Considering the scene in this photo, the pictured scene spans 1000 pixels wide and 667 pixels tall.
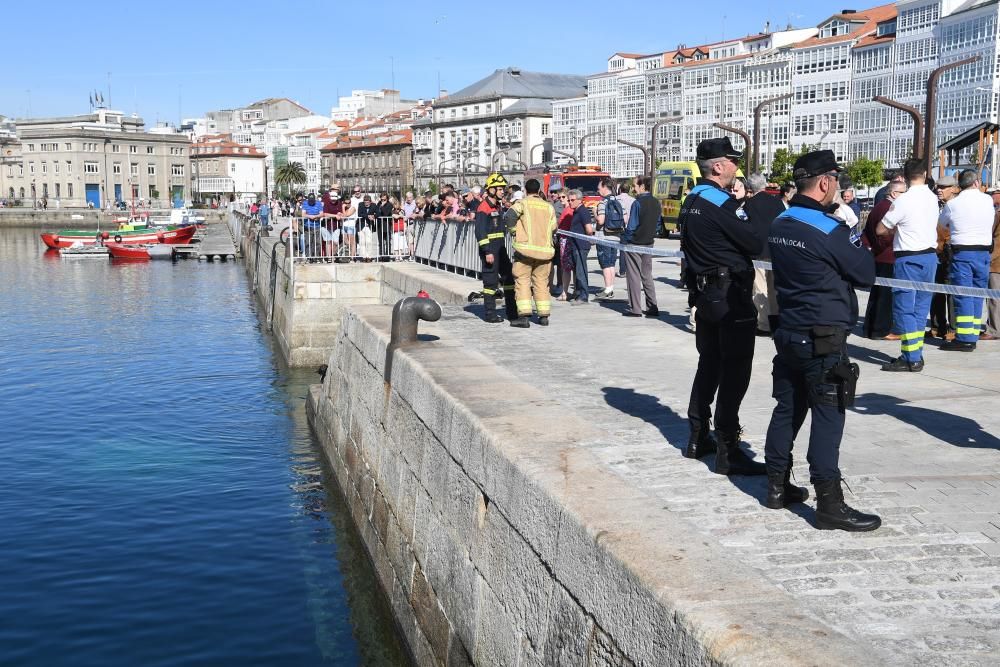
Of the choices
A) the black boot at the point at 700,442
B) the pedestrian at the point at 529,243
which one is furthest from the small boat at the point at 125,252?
the black boot at the point at 700,442

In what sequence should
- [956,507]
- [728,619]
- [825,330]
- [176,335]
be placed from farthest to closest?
[176,335] < [956,507] < [825,330] < [728,619]

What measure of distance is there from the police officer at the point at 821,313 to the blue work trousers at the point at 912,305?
4.47m

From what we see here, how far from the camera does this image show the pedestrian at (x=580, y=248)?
15.3 metres

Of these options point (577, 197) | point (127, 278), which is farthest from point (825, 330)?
point (127, 278)

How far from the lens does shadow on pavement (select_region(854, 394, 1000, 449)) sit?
6.93 m

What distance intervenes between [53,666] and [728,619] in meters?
5.97

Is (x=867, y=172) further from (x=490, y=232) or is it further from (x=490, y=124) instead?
(x=490, y=124)

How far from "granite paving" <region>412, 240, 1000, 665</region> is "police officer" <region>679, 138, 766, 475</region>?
28 centimetres

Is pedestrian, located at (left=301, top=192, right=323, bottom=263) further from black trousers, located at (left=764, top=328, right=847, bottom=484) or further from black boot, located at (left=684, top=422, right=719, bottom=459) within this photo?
black trousers, located at (left=764, top=328, right=847, bottom=484)

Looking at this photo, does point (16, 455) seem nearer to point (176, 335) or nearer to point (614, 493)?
point (614, 493)

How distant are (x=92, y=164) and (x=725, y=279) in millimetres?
179114

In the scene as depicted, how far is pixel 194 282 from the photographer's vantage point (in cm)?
4634

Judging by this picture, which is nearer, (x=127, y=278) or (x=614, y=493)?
(x=614, y=493)

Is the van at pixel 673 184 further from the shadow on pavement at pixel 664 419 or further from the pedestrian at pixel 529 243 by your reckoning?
the shadow on pavement at pixel 664 419
